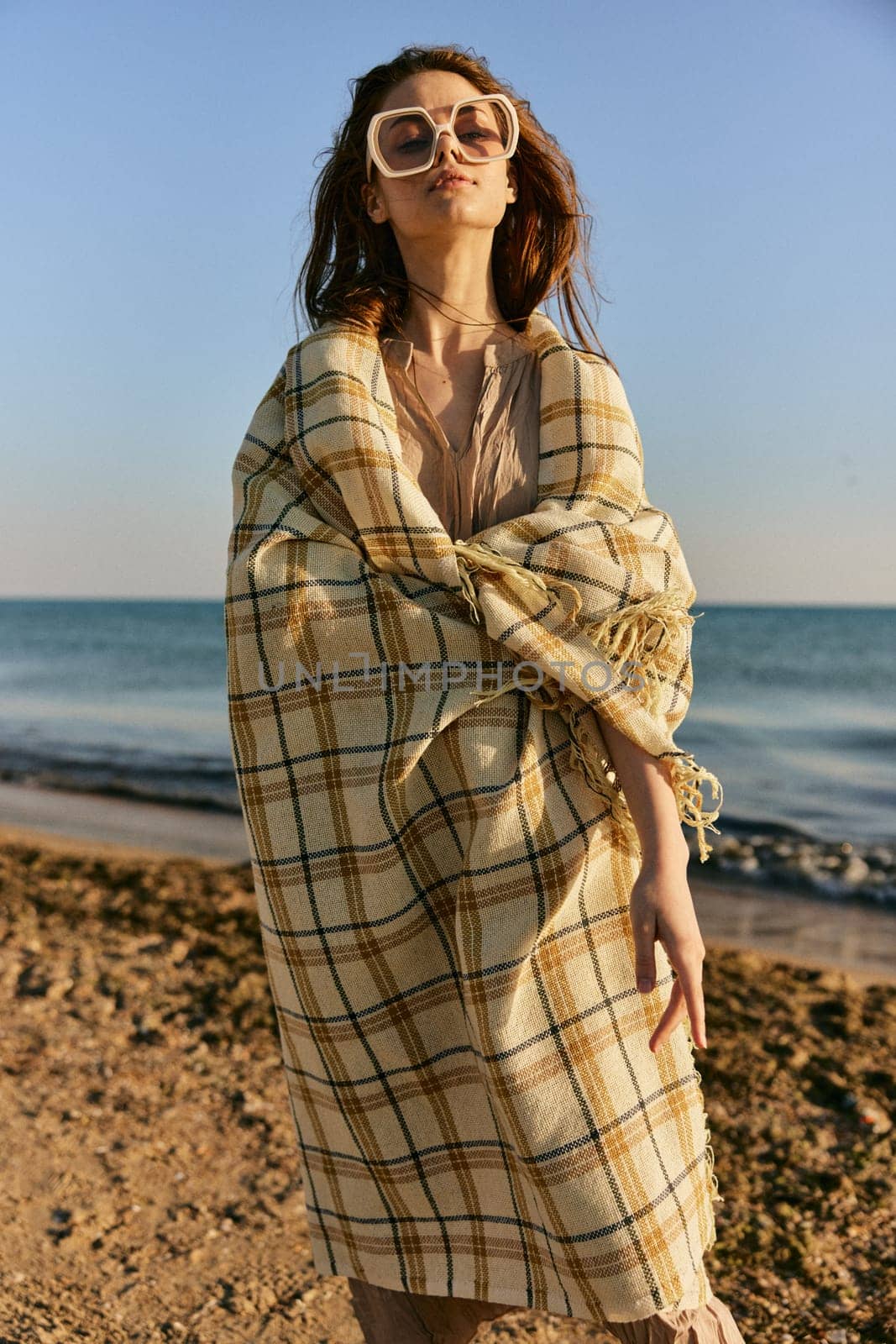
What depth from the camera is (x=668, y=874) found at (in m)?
1.50

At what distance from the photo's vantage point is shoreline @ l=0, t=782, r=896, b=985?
17.3 feet

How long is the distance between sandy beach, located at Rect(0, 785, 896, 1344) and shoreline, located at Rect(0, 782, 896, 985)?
14 centimetres

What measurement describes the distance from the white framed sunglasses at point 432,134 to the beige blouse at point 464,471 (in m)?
0.30

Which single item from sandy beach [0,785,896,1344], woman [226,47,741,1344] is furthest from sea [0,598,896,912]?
woman [226,47,741,1344]

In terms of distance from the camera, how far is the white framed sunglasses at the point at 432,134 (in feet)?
5.77

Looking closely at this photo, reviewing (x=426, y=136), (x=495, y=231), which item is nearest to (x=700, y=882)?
(x=495, y=231)

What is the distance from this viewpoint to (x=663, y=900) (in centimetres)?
149

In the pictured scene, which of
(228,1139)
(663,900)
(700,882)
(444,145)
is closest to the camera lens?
(663,900)

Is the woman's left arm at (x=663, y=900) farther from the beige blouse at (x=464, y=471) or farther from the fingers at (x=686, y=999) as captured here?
the beige blouse at (x=464, y=471)

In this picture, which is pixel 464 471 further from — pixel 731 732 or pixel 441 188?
pixel 731 732

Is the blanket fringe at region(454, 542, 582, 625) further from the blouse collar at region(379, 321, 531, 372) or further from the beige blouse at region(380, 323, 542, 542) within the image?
the blouse collar at region(379, 321, 531, 372)

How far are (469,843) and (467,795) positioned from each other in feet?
0.21

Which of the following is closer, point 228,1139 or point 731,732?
point 228,1139

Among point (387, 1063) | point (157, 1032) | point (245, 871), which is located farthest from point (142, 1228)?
point (245, 871)
